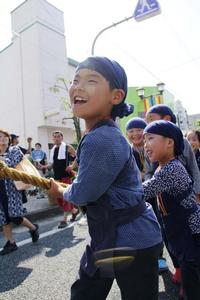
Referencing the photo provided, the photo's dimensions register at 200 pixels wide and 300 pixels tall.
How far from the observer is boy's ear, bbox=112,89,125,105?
5.21ft

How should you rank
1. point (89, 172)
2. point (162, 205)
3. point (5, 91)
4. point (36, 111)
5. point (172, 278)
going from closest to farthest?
point (89, 172) < point (162, 205) < point (172, 278) < point (36, 111) < point (5, 91)

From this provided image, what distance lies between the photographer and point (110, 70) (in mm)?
1562

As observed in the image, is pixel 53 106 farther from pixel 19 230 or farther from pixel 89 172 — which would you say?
pixel 89 172

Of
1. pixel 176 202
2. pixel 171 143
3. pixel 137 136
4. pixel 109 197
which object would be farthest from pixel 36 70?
pixel 109 197

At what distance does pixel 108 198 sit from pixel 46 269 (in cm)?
247

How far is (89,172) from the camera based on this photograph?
4.60 ft

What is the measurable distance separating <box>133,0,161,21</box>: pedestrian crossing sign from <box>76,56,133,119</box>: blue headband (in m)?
8.23

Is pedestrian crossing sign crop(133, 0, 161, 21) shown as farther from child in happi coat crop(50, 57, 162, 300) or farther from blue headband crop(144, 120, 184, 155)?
child in happi coat crop(50, 57, 162, 300)

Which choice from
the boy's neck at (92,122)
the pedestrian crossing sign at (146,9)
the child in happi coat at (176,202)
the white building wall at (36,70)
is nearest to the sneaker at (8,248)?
the child in happi coat at (176,202)

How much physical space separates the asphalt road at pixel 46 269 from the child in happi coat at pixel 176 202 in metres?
0.60

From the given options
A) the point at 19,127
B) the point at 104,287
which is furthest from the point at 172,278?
the point at 19,127

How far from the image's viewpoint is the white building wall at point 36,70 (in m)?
21.9

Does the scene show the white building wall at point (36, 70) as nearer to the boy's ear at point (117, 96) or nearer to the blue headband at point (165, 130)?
the blue headband at point (165, 130)

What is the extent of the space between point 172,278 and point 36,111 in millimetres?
19855
